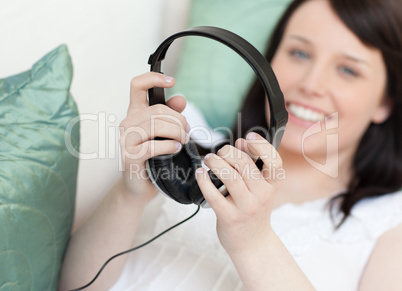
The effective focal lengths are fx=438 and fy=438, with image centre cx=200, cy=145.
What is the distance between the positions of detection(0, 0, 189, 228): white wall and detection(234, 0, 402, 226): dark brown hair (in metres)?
0.35

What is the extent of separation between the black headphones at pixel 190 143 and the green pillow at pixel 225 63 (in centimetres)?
55

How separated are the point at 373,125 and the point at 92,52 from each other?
2.57ft

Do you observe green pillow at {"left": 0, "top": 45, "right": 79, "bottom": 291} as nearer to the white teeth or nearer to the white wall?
the white wall

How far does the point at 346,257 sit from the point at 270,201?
374 mm

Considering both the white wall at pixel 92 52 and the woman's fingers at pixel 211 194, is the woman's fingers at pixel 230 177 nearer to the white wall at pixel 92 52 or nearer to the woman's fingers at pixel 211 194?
the woman's fingers at pixel 211 194

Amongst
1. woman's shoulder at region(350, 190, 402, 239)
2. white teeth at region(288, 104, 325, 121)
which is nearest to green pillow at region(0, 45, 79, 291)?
white teeth at region(288, 104, 325, 121)

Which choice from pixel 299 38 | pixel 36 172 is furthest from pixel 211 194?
pixel 299 38

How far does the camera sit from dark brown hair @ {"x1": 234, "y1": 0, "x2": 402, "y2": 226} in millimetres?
1014

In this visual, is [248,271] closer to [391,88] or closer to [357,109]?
[357,109]

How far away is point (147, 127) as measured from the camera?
2.24 feet

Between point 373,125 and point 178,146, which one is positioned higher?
point 178,146

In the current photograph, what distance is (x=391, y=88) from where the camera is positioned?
3.67 feet

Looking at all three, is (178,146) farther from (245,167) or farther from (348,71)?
(348,71)

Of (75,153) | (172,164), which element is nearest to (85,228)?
(75,153)
